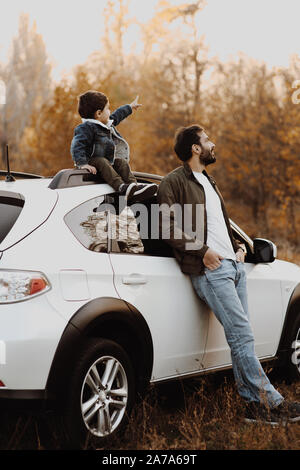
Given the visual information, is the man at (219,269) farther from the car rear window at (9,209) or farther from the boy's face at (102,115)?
the car rear window at (9,209)

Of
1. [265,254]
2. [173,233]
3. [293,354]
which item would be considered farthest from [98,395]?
[293,354]

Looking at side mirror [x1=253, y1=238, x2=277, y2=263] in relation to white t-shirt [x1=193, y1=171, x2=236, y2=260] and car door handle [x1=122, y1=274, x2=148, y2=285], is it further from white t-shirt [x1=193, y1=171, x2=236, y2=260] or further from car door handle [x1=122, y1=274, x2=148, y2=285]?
car door handle [x1=122, y1=274, x2=148, y2=285]

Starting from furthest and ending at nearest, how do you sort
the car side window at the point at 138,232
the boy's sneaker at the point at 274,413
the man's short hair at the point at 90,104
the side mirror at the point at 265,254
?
the side mirror at the point at 265,254 → the man's short hair at the point at 90,104 → the boy's sneaker at the point at 274,413 → the car side window at the point at 138,232

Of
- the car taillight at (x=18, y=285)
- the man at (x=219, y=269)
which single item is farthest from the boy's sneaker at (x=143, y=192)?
the car taillight at (x=18, y=285)

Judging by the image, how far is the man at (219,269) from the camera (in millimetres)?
4711

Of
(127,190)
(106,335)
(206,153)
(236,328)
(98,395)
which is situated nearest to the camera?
(98,395)

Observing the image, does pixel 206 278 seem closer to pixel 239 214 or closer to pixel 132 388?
pixel 132 388

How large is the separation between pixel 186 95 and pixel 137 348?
969 inches

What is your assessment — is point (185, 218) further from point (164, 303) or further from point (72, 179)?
point (72, 179)

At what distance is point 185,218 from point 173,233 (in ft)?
0.86

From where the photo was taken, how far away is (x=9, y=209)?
388cm

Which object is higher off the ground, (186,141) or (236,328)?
(186,141)

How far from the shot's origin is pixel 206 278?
478cm
